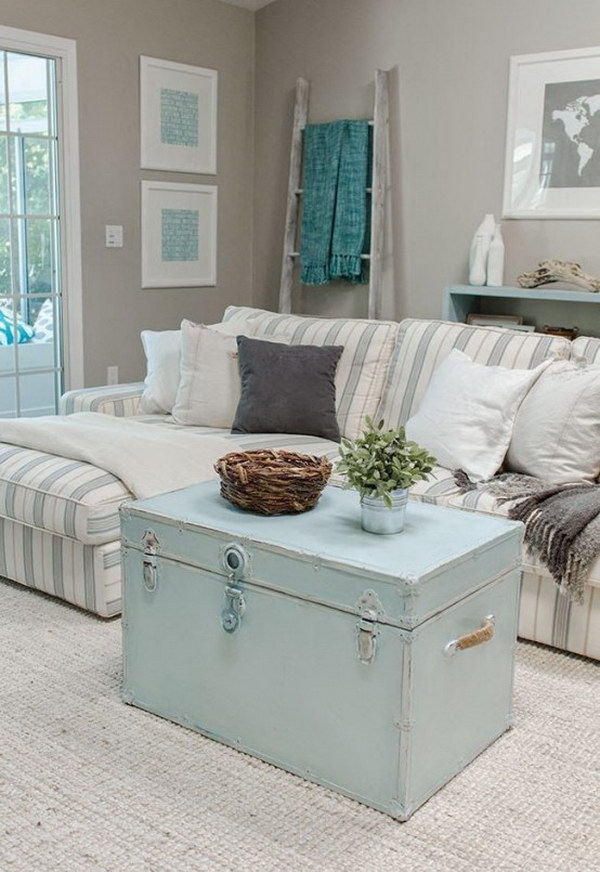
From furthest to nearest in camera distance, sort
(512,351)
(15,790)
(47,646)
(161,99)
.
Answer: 1. (161,99)
2. (512,351)
3. (47,646)
4. (15,790)

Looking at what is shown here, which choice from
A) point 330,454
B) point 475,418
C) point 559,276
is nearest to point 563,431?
point 475,418

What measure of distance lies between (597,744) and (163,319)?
3.85 m

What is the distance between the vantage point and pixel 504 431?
325cm

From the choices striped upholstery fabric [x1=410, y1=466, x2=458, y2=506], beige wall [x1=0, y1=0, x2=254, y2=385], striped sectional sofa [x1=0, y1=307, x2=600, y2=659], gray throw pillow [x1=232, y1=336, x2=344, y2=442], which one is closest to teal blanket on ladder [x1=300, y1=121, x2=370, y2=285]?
beige wall [x1=0, y1=0, x2=254, y2=385]

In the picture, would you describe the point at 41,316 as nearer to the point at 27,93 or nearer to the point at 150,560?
the point at 27,93

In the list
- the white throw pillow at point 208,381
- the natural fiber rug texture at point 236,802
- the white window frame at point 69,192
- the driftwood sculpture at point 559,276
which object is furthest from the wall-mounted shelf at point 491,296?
the natural fiber rug texture at point 236,802

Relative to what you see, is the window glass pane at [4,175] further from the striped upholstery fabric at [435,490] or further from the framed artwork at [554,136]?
the striped upholstery fabric at [435,490]

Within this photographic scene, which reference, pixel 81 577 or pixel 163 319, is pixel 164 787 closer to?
pixel 81 577

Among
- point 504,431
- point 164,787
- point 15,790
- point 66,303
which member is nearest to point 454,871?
point 164,787

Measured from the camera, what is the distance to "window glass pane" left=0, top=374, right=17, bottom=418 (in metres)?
4.95

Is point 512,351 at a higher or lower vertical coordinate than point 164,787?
higher

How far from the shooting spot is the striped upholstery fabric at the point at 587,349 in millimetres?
3391

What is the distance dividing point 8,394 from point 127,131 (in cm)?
155

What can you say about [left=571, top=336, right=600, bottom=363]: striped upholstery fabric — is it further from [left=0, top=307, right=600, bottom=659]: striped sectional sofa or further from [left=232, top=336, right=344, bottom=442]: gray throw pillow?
[left=232, top=336, right=344, bottom=442]: gray throw pillow
